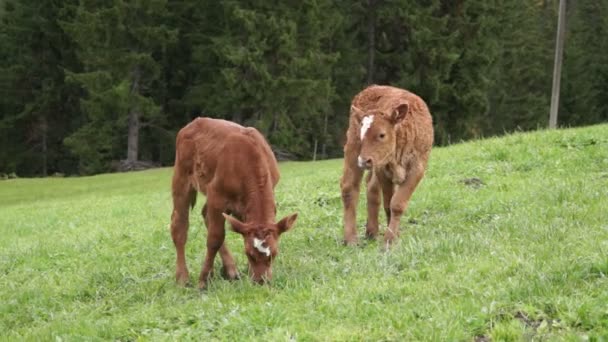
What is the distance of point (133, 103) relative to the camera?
4469 cm

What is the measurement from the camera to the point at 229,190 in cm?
770

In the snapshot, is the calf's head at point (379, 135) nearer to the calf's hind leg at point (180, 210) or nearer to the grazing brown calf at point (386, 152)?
the grazing brown calf at point (386, 152)

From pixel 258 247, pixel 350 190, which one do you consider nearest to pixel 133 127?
pixel 350 190

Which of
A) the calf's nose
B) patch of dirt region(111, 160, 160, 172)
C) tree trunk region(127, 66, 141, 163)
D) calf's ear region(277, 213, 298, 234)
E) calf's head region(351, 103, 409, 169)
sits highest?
calf's head region(351, 103, 409, 169)

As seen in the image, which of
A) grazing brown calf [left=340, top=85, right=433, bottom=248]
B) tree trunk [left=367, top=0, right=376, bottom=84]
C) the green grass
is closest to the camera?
the green grass

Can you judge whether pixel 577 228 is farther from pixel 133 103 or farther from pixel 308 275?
pixel 133 103

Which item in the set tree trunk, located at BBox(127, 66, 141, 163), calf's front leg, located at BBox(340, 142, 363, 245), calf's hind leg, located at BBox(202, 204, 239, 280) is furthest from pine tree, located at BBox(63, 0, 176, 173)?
calf's hind leg, located at BBox(202, 204, 239, 280)

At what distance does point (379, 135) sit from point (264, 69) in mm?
35204

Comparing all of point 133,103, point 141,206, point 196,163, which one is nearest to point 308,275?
point 196,163

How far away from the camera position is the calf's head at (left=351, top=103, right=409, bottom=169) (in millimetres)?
8747

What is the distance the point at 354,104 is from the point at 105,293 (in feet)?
13.8

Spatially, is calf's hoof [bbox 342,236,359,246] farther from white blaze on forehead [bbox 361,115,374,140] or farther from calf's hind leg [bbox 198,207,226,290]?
calf's hind leg [bbox 198,207,226,290]

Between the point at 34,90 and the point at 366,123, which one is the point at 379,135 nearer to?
the point at 366,123

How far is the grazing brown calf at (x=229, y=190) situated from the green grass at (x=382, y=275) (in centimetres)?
33
